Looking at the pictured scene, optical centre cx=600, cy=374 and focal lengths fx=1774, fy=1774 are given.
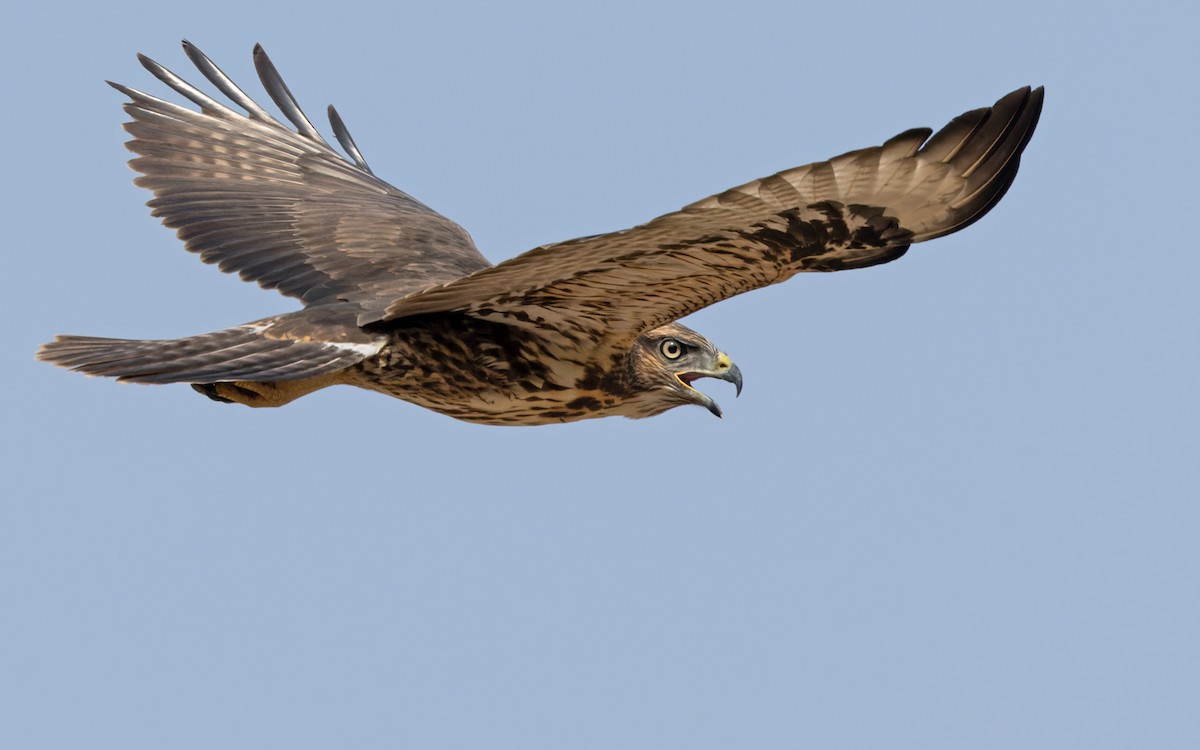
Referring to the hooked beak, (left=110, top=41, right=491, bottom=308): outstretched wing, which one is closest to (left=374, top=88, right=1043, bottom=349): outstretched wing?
the hooked beak

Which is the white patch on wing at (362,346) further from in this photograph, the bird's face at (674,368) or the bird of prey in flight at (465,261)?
the bird's face at (674,368)

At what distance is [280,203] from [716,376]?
8.92 ft

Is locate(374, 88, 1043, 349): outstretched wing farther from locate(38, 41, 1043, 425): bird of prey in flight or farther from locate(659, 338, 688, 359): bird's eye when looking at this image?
locate(659, 338, 688, 359): bird's eye

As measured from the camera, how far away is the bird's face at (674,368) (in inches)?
312

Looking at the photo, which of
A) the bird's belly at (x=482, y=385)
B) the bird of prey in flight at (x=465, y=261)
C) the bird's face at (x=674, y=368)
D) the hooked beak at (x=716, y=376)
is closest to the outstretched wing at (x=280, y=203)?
the bird of prey in flight at (x=465, y=261)

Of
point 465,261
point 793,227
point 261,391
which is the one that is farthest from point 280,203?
point 793,227

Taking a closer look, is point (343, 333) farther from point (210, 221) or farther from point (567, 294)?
point (210, 221)

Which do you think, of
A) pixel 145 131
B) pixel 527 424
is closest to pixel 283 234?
pixel 145 131

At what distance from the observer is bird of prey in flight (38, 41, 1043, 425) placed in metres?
6.14

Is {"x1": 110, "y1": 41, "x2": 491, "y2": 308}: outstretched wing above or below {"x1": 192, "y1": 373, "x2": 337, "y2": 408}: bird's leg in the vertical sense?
above

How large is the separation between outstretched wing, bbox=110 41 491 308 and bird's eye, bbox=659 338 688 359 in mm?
1248

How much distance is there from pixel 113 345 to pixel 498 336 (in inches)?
62.6

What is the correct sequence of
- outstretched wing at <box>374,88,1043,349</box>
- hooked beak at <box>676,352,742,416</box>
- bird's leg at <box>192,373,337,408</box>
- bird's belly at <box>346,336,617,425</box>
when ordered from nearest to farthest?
outstretched wing at <box>374,88,1043,349</box>, bird's belly at <box>346,336,617,425</box>, bird's leg at <box>192,373,337,408</box>, hooked beak at <box>676,352,742,416</box>

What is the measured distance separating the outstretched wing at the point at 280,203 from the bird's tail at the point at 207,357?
61 centimetres
